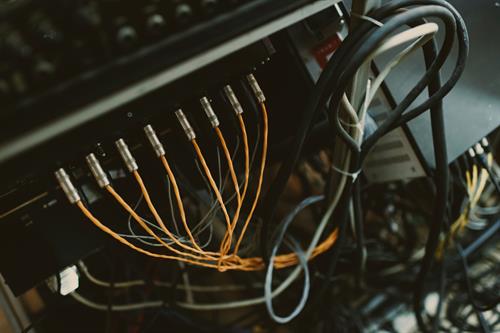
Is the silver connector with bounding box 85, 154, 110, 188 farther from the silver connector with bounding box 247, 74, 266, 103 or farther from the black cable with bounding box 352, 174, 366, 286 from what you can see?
the black cable with bounding box 352, 174, 366, 286

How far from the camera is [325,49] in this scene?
2.61ft

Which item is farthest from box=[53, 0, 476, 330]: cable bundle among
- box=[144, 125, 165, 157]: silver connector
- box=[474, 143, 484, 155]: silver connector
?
box=[474, 143, 484, 155]: silver connector

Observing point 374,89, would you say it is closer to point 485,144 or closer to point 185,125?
point 185,125

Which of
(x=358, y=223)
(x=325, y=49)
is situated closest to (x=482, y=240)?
(x=358, y=223)

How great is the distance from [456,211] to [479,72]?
41 centimetres

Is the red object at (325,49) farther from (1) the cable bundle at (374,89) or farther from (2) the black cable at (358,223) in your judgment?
(2) the black cable at (358,223)

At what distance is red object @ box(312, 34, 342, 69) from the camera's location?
785 mm

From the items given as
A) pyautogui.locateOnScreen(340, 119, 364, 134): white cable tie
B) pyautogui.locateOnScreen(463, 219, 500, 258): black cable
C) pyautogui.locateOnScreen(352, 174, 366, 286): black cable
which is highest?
pyautogui.locateOnScreen(340, 119, 364, 134): white cable tie

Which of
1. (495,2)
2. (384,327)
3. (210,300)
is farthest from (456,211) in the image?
(210,300)

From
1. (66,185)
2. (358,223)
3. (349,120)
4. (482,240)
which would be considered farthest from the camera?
(482,240)

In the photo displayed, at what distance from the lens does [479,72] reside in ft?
2.79

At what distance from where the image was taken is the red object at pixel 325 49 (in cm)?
79

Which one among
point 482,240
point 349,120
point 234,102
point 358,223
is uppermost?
point 234,102

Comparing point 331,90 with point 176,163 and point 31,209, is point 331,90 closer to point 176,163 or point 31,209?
point 176,163
